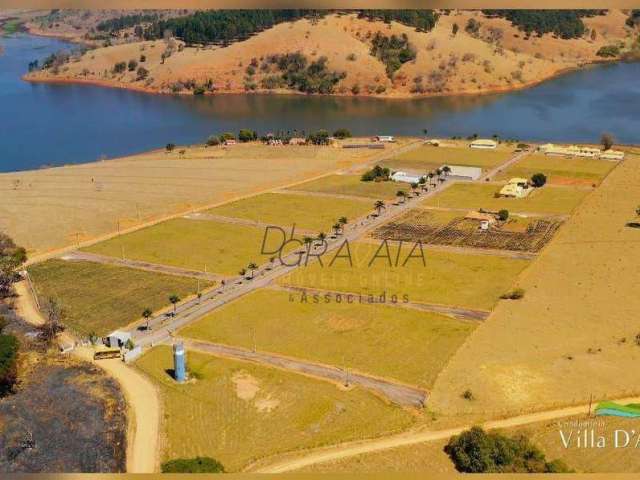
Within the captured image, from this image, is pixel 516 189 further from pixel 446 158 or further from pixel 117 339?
pixel 117 339

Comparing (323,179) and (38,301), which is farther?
(323,179)

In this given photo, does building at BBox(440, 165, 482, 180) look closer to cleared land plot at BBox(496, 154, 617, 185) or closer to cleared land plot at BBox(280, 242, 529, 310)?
cleared land plot at BBox(496, 154, 617, 185)

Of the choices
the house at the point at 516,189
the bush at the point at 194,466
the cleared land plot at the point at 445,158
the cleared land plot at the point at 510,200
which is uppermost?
the cleared land plot at the point at 445,158

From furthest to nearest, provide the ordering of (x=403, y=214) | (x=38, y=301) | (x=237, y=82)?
(x=237, y=82)
(x=403, y=214)
(x=38, y=301)

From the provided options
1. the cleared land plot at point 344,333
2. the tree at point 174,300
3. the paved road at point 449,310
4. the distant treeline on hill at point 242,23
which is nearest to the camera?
the cleared land plot at point 344,333

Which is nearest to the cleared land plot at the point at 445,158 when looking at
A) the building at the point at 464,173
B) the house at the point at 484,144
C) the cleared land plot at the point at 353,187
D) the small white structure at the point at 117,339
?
the house at the point at 484,144

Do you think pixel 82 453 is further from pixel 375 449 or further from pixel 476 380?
pixel 476 380

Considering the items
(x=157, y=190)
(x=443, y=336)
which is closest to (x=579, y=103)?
(x=157, y=190)

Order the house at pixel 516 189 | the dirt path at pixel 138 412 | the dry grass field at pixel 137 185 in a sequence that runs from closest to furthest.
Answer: the dirt path at pixel 138 412 → the dry grass field at pixel 137 185 → the house at pixel 516 189

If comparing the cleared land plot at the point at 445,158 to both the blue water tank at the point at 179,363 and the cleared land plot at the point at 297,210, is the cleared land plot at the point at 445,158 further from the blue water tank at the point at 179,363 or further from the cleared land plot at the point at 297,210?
the blue water tank at the point at 179,363
